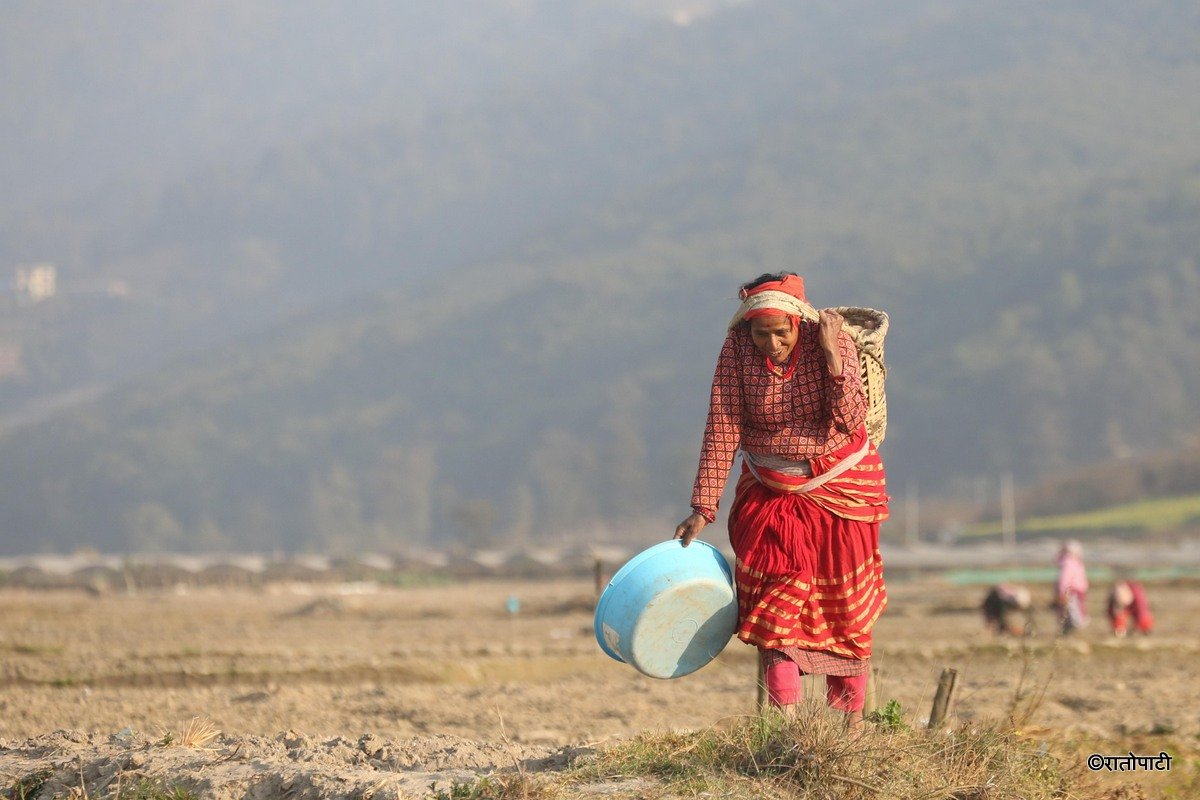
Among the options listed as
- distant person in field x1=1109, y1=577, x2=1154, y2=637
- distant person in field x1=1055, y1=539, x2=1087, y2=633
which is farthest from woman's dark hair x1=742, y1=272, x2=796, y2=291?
distant person in field x1=1109, y1=577, x2=1154, y2=637

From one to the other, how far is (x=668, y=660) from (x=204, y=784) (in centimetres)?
162

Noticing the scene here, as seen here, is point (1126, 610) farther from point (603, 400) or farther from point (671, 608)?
point (603, 400)

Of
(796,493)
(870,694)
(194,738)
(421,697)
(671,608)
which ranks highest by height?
(796,493)

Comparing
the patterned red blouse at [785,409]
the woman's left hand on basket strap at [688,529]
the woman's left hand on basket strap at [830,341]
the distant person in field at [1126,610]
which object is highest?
the woman's left hand on basket strap at [830,341]

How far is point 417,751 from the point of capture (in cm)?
522

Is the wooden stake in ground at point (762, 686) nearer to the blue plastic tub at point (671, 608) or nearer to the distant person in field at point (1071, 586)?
the blue plastic tub at point (671, 608)

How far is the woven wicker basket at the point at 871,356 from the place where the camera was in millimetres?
5656

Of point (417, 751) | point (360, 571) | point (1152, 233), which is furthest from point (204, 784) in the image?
point (1152, 233)

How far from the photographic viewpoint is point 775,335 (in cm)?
536

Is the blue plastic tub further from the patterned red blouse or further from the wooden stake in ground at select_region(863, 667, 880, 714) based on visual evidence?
the wooden stake in ground at select_region(863, 667, 880, 714)

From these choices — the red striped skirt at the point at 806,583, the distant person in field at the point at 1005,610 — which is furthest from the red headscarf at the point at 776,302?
the distant person in field at the point at 1005,610

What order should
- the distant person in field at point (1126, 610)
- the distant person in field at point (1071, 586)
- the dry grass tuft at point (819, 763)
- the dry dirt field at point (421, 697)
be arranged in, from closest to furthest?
the dry grass tuft at point (819, 763) < the dry dirt field at point (421, 697) < the distant person in field at point (1071, 586) < the distant person in field at point (1126, 610)

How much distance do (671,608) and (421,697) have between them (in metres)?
4.02

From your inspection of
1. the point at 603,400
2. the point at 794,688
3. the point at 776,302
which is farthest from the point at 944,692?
the point at 603,400
